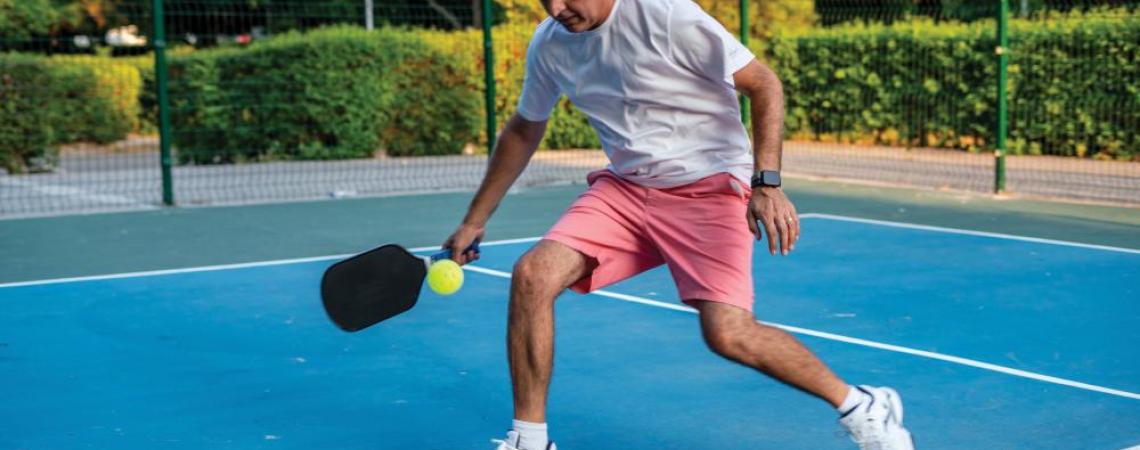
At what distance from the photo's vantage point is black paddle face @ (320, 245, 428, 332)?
170 inches

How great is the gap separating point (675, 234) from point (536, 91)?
64 centimetres

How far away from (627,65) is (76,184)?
1214 cm

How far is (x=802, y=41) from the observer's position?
59.6 ft

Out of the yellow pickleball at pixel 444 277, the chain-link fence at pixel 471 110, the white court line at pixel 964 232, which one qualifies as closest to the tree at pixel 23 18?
the chain-link fence at pixel 471 110

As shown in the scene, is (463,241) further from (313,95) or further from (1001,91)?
(313,95)

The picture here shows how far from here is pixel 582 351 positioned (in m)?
5.96

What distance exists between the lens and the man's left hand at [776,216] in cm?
381

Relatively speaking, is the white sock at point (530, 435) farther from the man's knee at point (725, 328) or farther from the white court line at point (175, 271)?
the white court line at point (175, 271)

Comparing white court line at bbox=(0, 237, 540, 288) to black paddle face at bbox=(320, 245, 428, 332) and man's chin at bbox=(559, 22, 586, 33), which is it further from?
man's chin at bbox=(559, 22, 586, 33)

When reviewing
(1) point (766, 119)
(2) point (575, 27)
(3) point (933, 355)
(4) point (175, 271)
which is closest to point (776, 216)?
(1) point (766, 119)

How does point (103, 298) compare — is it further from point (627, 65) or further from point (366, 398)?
point (627, 65)

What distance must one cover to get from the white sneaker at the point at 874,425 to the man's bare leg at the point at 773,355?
0.06 metres

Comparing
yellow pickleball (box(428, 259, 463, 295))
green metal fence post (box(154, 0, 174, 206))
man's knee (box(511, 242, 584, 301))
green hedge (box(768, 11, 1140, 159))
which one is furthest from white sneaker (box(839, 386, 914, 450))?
green hedge (box(768, 11, 1140, 159))

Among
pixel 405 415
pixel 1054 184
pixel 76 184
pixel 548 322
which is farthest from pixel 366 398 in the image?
pixel 76 184
